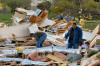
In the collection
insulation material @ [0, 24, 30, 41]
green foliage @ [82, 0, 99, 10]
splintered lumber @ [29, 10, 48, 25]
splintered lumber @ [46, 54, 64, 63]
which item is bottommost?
splintered lumber @ [46, 54, 64, 63]

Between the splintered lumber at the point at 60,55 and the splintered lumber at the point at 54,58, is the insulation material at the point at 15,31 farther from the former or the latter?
the splintered lumber at the point at 54,58

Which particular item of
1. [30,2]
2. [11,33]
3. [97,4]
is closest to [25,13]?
[11,33]

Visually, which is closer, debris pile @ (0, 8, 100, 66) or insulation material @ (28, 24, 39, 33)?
debris pile @ (0, 8, 100, 66)

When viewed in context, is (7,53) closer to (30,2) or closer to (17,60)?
(17,60)

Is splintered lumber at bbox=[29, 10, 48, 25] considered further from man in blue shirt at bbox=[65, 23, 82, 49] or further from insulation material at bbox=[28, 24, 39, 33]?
man in blue shirt at bbox=[65, 23, 82, 49]

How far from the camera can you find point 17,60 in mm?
10180

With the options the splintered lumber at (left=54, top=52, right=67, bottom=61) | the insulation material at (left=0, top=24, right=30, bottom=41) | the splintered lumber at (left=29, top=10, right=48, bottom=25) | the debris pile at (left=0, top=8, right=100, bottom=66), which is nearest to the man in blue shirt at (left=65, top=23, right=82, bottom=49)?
the debris pile at (left=0, top=8, right=100, bottom=66)

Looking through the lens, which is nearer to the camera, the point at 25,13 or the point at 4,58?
the point at 4,58

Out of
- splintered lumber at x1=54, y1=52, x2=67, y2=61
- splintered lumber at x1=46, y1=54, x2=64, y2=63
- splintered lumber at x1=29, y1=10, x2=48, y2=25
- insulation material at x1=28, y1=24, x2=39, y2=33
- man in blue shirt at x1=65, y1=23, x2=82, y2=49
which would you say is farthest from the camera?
splintered lumber at x1=29, y1=10, x2=48, y2=25

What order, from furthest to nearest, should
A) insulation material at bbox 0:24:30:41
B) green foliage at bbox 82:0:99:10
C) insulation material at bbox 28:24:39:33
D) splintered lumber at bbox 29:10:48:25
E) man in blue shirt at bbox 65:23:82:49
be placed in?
green foliage at bbox 82:0:99:10 → splintered lumber at bbox 29:10:48:25 → insulation material at bbox 28:24:39:33 → insulation material at bbox 0:24:30:41 → man in blue shirt at bbox 65:23:82:49

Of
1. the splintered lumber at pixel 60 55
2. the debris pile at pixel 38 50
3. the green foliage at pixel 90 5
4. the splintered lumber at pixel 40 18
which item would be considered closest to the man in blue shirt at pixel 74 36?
the debris pile at pixel 38 50

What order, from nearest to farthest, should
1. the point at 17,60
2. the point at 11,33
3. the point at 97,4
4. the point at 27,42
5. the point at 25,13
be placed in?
the point at 17,60
the point at 27,42
the point at 11,33
the point at 25,13
the point at 97,4

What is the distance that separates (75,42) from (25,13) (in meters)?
10.1

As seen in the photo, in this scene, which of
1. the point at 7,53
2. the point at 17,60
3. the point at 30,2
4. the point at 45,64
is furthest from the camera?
the point at 30,2
